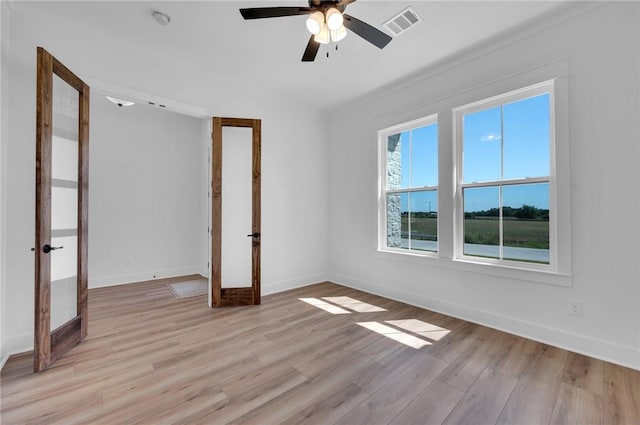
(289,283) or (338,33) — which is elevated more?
(338,33)

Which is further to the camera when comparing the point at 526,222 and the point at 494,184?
the point at 494,184

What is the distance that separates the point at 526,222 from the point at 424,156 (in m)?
1.45

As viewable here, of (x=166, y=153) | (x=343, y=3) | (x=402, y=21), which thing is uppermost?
(x=402, y=21)

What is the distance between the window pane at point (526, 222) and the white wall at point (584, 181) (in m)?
0.24

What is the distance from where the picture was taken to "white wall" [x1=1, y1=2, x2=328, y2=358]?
2377mm

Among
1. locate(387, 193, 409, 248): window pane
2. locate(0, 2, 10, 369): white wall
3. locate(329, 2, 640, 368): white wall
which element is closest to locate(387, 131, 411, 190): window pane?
locate(387, 193, 409, 248): window pane

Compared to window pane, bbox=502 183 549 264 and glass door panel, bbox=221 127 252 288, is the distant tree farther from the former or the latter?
glass door panel, bbox=221 127 252 288

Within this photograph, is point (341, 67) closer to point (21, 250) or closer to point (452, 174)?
point (452, 174)

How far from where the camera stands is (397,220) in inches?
158

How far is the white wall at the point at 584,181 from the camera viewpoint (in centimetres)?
216

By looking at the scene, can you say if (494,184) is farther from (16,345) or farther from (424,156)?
(16,345)

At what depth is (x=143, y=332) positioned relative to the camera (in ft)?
8.99

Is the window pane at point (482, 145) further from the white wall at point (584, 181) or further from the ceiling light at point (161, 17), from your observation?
the ceiling light at point (161, 17)

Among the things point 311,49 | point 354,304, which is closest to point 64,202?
point 311,49
